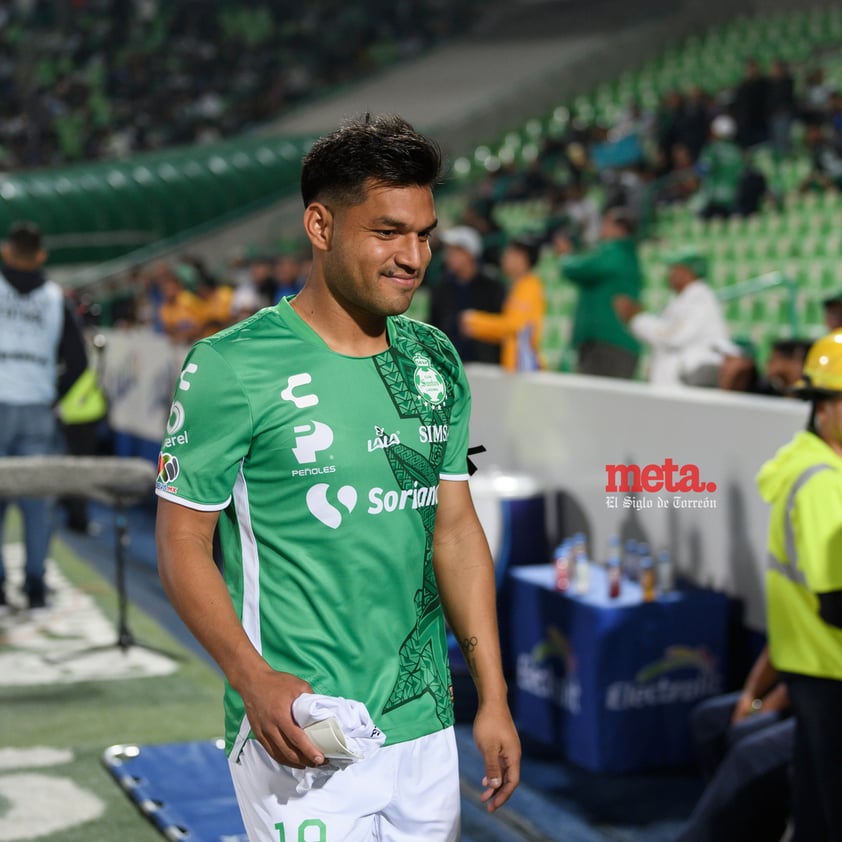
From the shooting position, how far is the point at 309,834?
220cm

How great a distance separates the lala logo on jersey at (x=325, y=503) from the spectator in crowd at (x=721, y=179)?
13.4 meters

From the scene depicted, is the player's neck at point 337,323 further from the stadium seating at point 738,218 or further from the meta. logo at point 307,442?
the stadium seating at point 738,218

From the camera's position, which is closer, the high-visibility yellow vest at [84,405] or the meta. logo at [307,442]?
the meta. logo at [307,442]

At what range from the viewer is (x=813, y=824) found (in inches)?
137

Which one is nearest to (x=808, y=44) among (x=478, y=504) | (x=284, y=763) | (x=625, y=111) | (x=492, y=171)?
(x=625, y=111)

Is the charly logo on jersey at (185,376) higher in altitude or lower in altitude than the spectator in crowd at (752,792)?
higher

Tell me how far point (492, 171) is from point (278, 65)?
13.8 m

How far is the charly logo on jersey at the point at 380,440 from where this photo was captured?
2.21 meters

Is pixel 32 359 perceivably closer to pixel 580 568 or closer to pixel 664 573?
pixel 580 568

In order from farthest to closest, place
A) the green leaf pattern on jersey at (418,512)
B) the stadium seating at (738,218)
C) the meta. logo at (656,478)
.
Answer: the stadium seating at (738,218) < the meta. logo at (656,478) < the green leaf pattern on jersey at (418,512)

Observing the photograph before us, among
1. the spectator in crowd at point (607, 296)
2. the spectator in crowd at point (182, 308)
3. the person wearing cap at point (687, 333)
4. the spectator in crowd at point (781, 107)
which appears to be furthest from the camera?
the spectator in crowd at point (781, 107)

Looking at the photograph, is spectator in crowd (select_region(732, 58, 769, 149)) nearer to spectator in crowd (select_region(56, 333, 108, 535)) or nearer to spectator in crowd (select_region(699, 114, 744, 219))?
spectator in crowd (select_region(699, 114, 744, 219))

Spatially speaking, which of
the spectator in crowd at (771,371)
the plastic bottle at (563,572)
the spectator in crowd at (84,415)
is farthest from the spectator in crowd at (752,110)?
the plastic bottle at (563,572)

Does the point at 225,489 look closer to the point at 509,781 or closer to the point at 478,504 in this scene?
the point at 509,781
